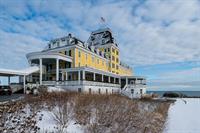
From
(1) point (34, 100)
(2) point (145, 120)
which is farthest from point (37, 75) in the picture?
(2) point (145, 120)

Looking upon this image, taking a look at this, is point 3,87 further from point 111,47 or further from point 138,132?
point 111,47

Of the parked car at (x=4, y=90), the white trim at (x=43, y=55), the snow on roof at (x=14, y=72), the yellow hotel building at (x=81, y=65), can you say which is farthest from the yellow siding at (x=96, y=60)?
the parked car at (x=4, y=90)

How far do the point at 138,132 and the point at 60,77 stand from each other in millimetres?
31217

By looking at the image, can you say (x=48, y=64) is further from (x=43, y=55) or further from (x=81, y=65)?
(x=43, y=55)

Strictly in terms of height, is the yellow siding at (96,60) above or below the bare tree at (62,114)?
above

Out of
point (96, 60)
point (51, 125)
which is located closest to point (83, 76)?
point (96, 60)

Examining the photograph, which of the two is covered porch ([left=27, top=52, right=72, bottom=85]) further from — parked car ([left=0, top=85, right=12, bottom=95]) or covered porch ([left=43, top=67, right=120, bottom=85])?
parked car ([left=0, top=85, right=12, bottom=95])

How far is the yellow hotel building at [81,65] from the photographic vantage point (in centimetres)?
3894

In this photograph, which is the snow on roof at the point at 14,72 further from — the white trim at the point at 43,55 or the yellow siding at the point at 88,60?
the yellow siding at the point at 88,60

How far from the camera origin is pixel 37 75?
1690 inches

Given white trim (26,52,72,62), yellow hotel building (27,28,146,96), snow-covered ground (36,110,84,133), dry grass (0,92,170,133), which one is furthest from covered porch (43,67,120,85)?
snow-covered ground (36,110,84,133)

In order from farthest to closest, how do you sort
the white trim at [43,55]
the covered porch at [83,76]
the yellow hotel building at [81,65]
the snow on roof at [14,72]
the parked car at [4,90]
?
the yellow hotel building at [81,65], the white trim at [43,55], the covered porch at [83,76], the snow on roof at [14,72], the parked car at [4,90]

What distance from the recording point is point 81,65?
45.9m

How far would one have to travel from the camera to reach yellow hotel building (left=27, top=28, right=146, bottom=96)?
38938 millimetres
